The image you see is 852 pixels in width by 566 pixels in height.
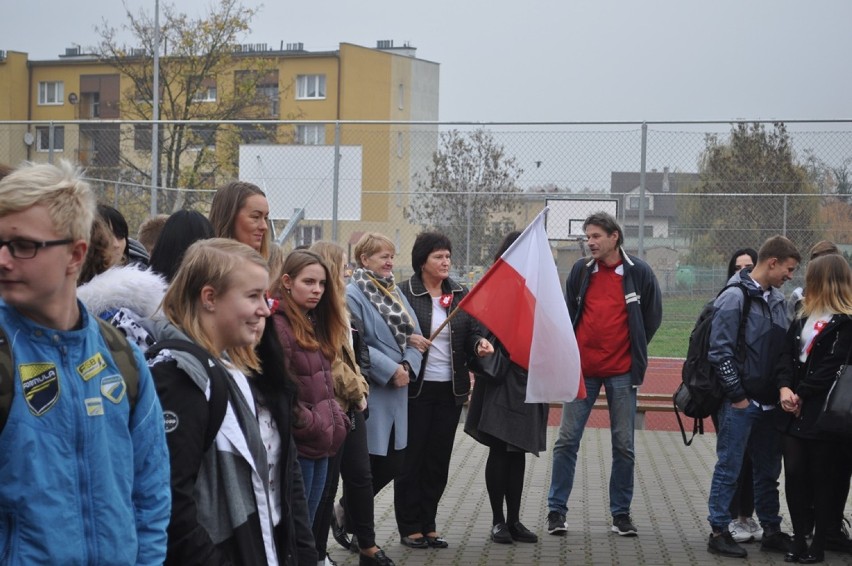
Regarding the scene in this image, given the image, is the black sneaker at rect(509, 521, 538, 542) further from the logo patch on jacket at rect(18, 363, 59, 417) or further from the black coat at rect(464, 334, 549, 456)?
the logo patch on jacket at rect(18, 363, 59, 417)

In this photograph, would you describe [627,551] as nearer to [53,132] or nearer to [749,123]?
[749,123]

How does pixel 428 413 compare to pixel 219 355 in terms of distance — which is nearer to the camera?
pixel 219 355

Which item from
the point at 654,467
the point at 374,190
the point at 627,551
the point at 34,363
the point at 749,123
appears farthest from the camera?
the point at 374,190

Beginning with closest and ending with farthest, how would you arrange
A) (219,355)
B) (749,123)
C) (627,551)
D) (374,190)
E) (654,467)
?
(219,355), (627,551), (654,467), (749,123), (374,190)

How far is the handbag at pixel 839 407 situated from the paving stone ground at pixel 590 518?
1.03 m

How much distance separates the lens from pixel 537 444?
8.11m

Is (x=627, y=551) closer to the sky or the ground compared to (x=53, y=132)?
closer to the ground

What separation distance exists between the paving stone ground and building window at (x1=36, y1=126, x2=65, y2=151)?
22.3 ft

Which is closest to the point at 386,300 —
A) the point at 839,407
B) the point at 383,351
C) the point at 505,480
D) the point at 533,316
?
the point at 383,351

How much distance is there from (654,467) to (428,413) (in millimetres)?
3967

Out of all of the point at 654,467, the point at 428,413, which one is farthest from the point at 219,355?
the point at 654,467

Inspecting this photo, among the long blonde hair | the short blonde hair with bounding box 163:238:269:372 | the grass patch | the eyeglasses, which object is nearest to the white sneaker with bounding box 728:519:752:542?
the long blonde hair

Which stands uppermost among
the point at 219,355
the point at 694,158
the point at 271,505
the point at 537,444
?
the point at 694,158

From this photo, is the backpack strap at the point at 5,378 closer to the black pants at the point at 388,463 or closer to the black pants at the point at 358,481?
the black pants at the point at 358,481
